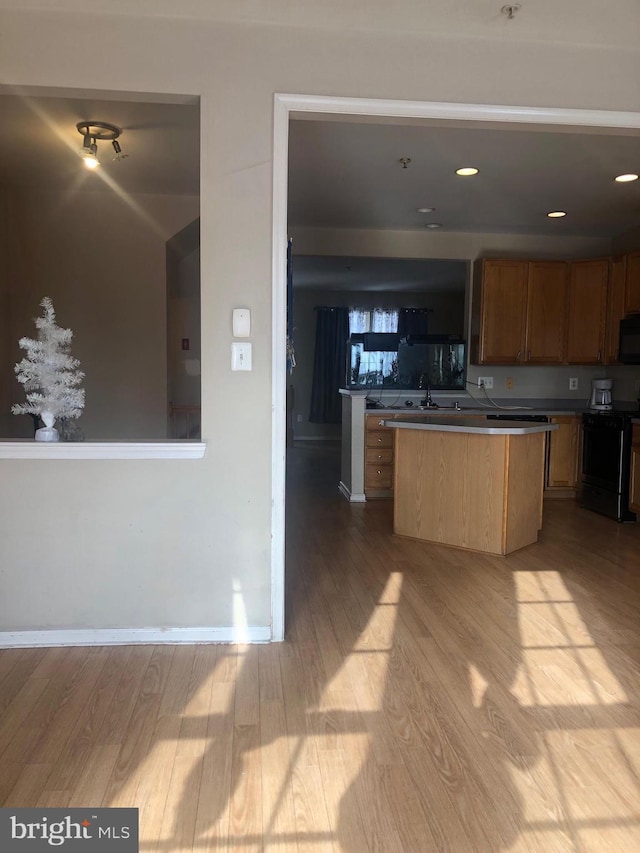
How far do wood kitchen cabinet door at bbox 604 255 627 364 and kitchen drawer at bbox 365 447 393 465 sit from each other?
7.36ft

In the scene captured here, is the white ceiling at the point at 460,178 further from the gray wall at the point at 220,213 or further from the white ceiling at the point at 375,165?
the gray wall at the point at 220,213

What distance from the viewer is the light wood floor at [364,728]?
1700mm

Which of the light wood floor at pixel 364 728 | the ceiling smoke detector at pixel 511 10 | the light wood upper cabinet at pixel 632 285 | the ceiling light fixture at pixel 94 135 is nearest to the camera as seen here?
the light wood floor at pixel 364 728

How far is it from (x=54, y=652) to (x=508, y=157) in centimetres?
377

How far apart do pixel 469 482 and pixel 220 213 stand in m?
2.42

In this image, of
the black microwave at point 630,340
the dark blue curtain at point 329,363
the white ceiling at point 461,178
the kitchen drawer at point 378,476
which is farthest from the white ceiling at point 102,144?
the dark blue curtain at point 329,363

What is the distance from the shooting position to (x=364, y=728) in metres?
2.15

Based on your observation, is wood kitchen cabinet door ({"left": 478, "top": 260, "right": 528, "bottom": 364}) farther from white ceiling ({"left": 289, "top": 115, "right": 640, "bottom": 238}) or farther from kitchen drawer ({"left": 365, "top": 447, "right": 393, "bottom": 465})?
kitchen drawer ({"left": 365, "top": 447, "right": 393, "bottom": 465})

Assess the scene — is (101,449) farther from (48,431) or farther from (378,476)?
(378,476)

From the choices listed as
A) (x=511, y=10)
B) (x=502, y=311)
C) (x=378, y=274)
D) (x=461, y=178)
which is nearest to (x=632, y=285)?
(x=502, y=311)

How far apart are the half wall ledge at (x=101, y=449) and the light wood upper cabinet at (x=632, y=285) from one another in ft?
14.7

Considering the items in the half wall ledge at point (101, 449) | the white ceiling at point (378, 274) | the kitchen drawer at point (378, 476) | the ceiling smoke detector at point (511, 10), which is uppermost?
the ceiling smoke detector at point (511, 10)

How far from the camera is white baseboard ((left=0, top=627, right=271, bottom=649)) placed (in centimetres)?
272

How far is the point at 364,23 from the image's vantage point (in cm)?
261
